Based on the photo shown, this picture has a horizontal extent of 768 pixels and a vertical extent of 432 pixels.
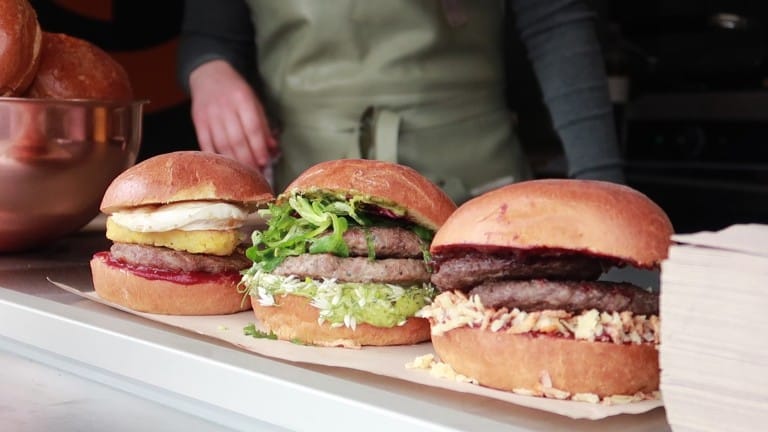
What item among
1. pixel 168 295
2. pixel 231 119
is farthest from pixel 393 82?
pixel 168 295

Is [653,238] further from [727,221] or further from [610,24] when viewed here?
[610,24]

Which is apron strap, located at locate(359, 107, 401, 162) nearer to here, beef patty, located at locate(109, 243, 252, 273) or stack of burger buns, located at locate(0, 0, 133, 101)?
stack of burger buns, located at locate(0, 0, 133, 101)

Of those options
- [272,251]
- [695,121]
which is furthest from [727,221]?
[272,251]

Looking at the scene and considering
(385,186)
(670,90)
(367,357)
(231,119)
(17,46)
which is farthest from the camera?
(670,90)

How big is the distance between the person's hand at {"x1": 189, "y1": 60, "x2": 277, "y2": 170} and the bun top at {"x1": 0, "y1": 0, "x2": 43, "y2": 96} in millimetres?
845

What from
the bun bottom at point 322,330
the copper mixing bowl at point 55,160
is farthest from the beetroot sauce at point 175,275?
the copper mixing bowl at point 55,160

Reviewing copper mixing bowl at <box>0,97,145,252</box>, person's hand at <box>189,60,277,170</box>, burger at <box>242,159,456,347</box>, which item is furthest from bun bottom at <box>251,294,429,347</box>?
person's hand at <box>189,60,277,170</box>

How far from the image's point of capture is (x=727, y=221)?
3990 millimetres

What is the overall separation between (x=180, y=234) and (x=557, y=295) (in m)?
0.75

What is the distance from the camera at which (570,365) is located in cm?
116

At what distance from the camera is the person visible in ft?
9.18

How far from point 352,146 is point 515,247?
5.61ft

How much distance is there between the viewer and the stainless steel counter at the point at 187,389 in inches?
40.4

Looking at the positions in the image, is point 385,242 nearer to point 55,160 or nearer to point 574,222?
point 574,222
